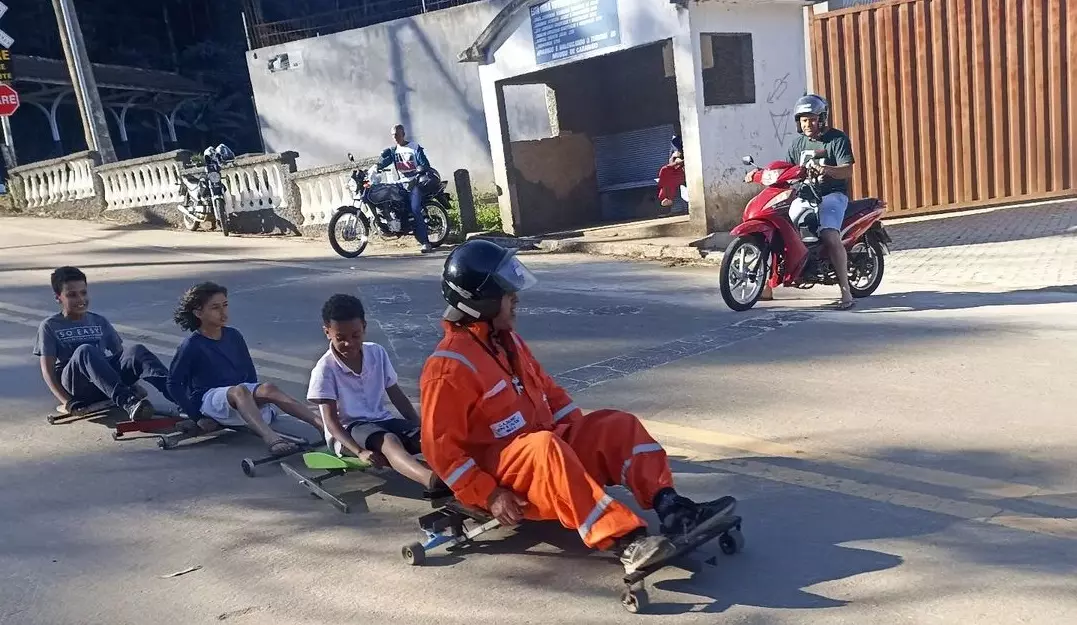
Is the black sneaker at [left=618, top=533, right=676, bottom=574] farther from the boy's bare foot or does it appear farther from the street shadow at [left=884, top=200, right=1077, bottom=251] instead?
the street shadow at [left=884, top=200, right=1077, bottom=251]

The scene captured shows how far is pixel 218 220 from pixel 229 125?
1056cm

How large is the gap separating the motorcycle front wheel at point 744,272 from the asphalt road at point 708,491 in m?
0.19

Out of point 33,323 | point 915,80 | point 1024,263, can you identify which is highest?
point 915,80

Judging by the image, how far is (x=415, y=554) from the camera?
3.85 m

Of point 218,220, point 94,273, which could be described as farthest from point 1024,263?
point 218,220

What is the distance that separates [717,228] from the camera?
41.2 ft

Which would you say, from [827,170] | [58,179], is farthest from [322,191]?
[827,170]

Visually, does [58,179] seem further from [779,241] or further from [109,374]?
[779,241]

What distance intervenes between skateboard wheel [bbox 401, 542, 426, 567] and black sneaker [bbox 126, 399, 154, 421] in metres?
2.63

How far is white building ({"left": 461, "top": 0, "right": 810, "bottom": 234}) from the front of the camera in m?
12.2

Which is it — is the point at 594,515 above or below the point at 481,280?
below

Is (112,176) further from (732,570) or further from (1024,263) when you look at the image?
(732,570)

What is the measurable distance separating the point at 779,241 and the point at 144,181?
12.6 m

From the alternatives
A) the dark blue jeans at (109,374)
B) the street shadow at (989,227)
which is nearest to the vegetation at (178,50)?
the street shadow at (989,227)
